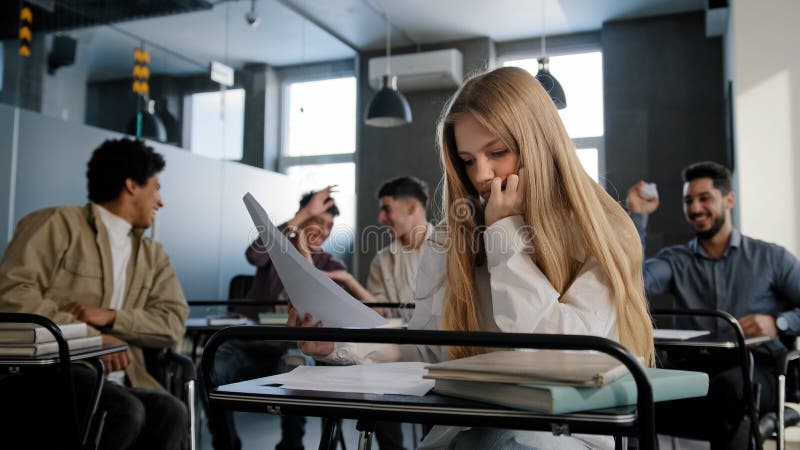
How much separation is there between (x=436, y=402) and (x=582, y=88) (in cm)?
529

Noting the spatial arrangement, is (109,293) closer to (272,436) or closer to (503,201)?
(272,436)

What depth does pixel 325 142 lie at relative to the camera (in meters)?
6.12

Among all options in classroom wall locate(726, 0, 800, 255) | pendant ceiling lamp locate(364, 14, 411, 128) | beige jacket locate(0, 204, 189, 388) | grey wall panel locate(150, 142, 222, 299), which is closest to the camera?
beige jacket locate(0, 204, 189, 388)

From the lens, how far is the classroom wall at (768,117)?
3.96 metres

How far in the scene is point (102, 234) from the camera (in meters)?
2.61

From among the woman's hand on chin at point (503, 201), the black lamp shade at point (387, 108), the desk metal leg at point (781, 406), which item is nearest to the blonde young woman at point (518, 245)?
the woman's hand on chin at point (503, 201)

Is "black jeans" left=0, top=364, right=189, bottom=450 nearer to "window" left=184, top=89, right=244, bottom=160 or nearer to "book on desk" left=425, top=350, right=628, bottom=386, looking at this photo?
"book on desk" left=425, top=350, right=628, bottom=386

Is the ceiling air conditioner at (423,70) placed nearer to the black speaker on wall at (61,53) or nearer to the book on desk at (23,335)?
the black speaker on wall at (61,53)

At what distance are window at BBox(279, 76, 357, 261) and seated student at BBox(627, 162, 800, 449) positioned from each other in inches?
116

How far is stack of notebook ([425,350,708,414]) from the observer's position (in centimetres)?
74

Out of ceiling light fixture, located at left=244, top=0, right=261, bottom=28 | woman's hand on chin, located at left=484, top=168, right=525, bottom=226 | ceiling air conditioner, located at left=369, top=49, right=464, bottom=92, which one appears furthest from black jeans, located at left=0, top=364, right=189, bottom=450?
ceiling air conditioner, located at left=369, top=49, right=464, bottom=92

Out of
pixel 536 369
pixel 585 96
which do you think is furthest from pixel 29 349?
pixel 585 96

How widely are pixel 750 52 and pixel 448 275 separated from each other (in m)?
3.56

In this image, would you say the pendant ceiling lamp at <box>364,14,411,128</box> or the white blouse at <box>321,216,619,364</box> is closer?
the white blouse at <box>321,216,619,364</box>
